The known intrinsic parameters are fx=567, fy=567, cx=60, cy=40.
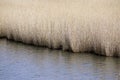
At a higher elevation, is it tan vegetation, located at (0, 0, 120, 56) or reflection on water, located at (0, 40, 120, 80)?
tan vegetation, located at (0, 0, 120, 56)

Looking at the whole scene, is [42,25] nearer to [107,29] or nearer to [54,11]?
[54,11]

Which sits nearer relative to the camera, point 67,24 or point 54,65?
point 54,65

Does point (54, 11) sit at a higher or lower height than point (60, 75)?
higher

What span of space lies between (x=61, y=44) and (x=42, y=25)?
135 centimetres

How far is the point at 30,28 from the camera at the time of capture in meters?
21.2

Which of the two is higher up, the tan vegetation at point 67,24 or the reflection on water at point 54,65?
the tan vegetation at point 67,24

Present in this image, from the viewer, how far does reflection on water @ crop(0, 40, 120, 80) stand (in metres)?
16.2

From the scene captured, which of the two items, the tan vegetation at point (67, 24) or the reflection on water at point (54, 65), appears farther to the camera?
the tan vegetation at point (67, 24)

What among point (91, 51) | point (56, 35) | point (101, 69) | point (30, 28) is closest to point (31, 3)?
point (30, 28)

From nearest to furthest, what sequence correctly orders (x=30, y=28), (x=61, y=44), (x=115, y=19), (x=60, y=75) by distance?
(x=60, y=75) → (x=115, y=19) → (x=61, y=44) → (x=30, y=28)

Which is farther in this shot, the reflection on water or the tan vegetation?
the tan vegetation

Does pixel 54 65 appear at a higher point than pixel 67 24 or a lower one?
lower

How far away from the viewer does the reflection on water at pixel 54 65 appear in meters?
16.2

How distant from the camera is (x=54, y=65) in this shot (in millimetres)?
17625
